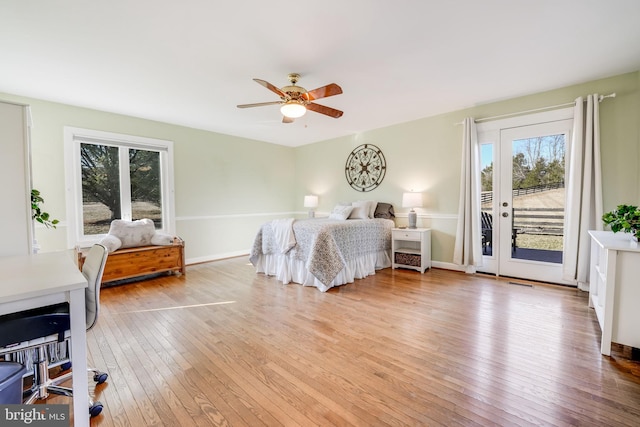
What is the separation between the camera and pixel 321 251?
3559 millimetres

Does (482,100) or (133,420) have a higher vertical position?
(482,100)

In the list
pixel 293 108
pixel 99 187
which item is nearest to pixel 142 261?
pixel 99 187

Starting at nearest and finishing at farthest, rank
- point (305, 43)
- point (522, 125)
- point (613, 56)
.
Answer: point (305, 43) → point (613, 56) → point (522, 125)

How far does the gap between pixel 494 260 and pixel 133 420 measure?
4.41 metres

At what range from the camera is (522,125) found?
148 inches

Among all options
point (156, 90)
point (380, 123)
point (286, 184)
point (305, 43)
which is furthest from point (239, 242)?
point (305, 43)

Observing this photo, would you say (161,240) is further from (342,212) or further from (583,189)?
(583,189)

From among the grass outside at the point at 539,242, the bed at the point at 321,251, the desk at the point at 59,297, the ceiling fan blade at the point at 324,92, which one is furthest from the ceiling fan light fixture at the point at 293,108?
the grass outside at the point at 539,242

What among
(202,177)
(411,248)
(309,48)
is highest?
(309,48)

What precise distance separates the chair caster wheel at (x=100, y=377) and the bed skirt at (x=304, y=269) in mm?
2235

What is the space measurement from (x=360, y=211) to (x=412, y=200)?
94 centimetres

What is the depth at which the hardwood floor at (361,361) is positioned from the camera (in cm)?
146

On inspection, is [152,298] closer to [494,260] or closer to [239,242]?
[239,242]

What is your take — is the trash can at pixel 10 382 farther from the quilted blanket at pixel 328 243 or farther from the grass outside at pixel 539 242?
the grass outside at pixel 539 242
